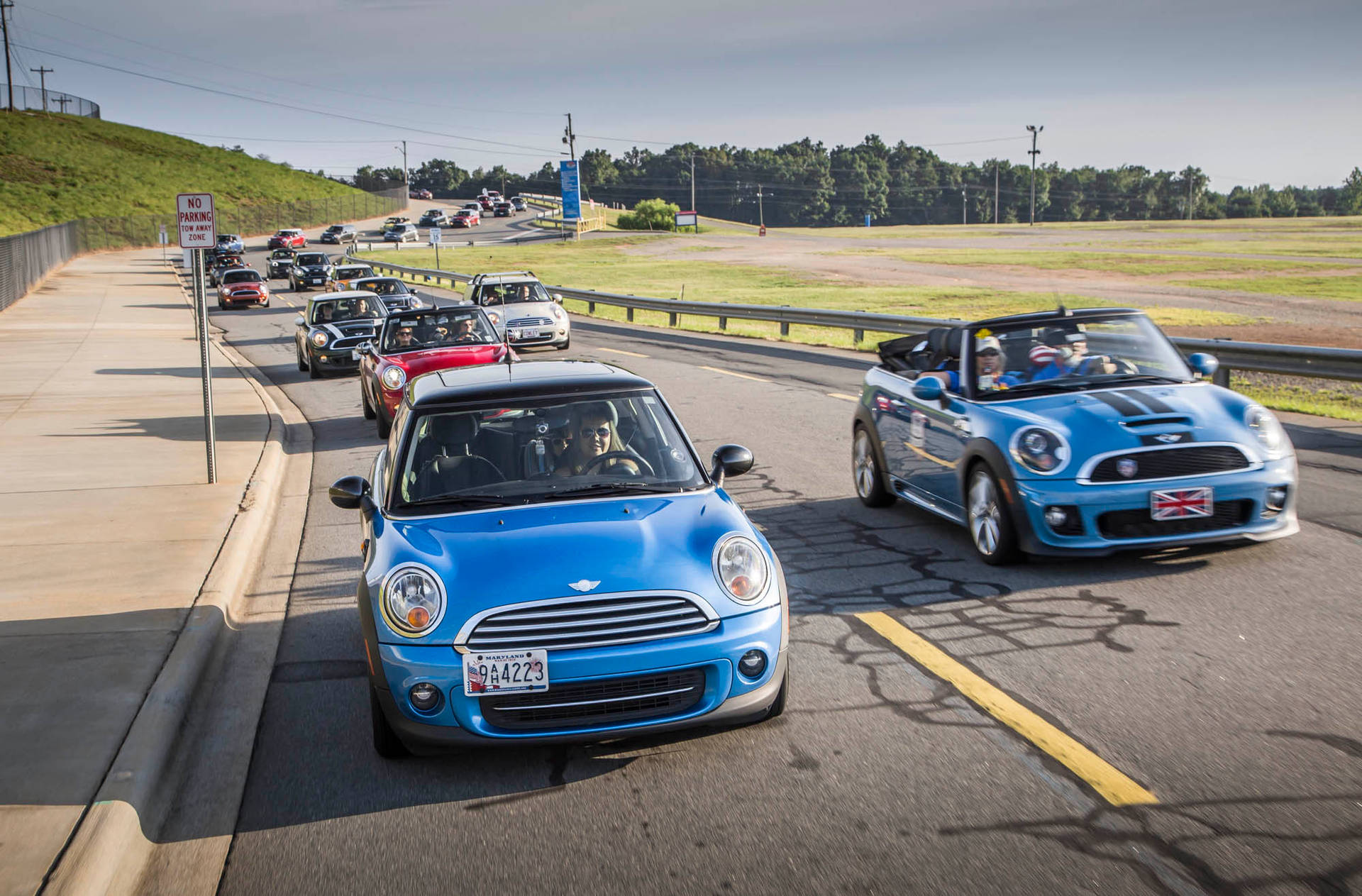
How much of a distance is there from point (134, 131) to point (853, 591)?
140197 mm

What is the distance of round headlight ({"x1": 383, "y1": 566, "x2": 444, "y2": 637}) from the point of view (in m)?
4.52

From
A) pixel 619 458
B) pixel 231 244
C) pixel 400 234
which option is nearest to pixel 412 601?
pixel 619 458

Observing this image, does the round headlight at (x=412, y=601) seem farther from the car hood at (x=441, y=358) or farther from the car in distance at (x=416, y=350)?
the car hood at (x=441, y=358)

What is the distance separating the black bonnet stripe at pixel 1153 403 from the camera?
7.19 metres

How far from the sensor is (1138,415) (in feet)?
23.5

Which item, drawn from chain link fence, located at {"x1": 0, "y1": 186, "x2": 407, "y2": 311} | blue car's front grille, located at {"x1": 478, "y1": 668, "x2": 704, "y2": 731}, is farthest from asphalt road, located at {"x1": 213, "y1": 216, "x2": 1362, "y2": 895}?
chain link fence, located at {"x1": 0, "y1": 186, "x2": 407, "y2": 311}

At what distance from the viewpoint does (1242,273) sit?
55281 millimetres

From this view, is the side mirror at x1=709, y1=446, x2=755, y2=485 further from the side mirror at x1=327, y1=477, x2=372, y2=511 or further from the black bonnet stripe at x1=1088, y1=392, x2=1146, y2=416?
the black bonnet stripe at x1=1088, y1=392, x2=1146, y2=416

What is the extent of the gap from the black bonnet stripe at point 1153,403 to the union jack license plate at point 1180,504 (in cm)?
56

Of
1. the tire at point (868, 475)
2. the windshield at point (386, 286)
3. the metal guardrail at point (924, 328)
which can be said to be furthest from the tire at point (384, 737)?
the windshield at point (386, 286)

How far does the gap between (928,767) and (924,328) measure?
18.3 meters

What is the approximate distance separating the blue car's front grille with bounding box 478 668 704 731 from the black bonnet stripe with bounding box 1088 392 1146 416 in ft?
12.7

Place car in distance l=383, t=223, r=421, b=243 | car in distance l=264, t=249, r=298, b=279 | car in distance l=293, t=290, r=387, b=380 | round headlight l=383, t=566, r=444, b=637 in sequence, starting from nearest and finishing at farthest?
round headlight l=383, t=566, r=444, b=637, car in distance l=293, t=290, r=387, b=380, car in distance l=264, t=249, r=298, b=279, car in distance l=383, t=223, r=421, b=243

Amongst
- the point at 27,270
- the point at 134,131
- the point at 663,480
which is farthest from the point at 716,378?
the point at 134,131
